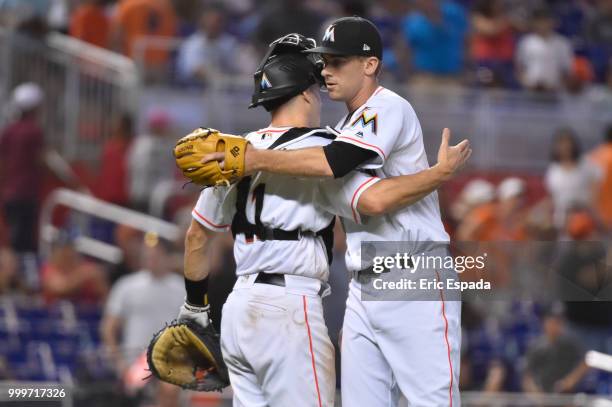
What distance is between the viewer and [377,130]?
18.1ft

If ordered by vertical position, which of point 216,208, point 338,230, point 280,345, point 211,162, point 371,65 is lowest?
point 338,230

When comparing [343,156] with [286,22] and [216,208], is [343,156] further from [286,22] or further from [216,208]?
[286,22]

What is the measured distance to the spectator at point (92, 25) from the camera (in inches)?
569

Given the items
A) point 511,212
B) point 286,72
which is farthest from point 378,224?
point 511,212

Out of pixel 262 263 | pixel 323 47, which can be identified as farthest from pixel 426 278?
pixel 323 47

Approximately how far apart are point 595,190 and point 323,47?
25.7ft

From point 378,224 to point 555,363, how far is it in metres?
4.93

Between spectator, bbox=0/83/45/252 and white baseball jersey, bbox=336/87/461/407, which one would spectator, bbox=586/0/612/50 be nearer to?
spectator, bbox=0/83/45/252

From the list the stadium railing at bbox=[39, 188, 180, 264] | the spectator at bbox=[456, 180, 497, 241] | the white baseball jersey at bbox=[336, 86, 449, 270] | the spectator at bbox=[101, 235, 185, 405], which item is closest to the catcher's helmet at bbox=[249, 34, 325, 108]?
the white baseball jersey at bbox=[336, 86, 449, 270]

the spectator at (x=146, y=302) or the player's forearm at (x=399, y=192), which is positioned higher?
the player's forearm at (x=399, y=192)

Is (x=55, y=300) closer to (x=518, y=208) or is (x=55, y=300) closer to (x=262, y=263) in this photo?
(x=518, y=208)

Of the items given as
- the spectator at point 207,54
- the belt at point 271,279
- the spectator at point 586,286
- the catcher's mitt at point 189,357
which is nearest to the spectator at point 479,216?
the spectator at point 586,286

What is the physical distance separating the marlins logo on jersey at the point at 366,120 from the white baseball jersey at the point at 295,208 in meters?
0.17

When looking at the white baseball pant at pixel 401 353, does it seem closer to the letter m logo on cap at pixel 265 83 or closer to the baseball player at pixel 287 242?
the baseball player at pixel 287 242
